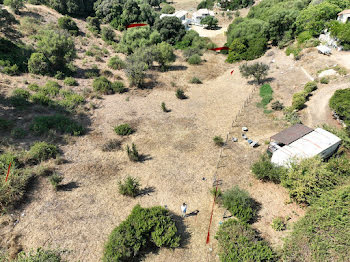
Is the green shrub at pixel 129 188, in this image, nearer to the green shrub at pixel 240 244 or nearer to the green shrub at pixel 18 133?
the green shrub at pixel 240 244

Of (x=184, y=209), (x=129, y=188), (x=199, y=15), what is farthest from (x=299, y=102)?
(x=199, y=15)

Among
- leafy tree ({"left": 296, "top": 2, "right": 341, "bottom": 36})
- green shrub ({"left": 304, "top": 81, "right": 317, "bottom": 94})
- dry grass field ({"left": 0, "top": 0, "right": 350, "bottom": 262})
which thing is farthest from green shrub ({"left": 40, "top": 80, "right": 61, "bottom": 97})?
leafy tree ({"left": 296, "top": 2, "right": 341, "bottom": 36})

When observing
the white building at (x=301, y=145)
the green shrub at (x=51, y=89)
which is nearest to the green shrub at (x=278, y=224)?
the white building at (x=301, y=145)

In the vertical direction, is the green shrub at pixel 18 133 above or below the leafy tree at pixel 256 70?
→ below

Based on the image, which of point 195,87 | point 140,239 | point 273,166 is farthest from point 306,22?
point 140,239

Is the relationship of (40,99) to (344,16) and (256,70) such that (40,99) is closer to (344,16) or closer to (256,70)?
(256,70)

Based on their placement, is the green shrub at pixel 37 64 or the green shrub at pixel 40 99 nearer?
the green shrub at pixel 40 99
